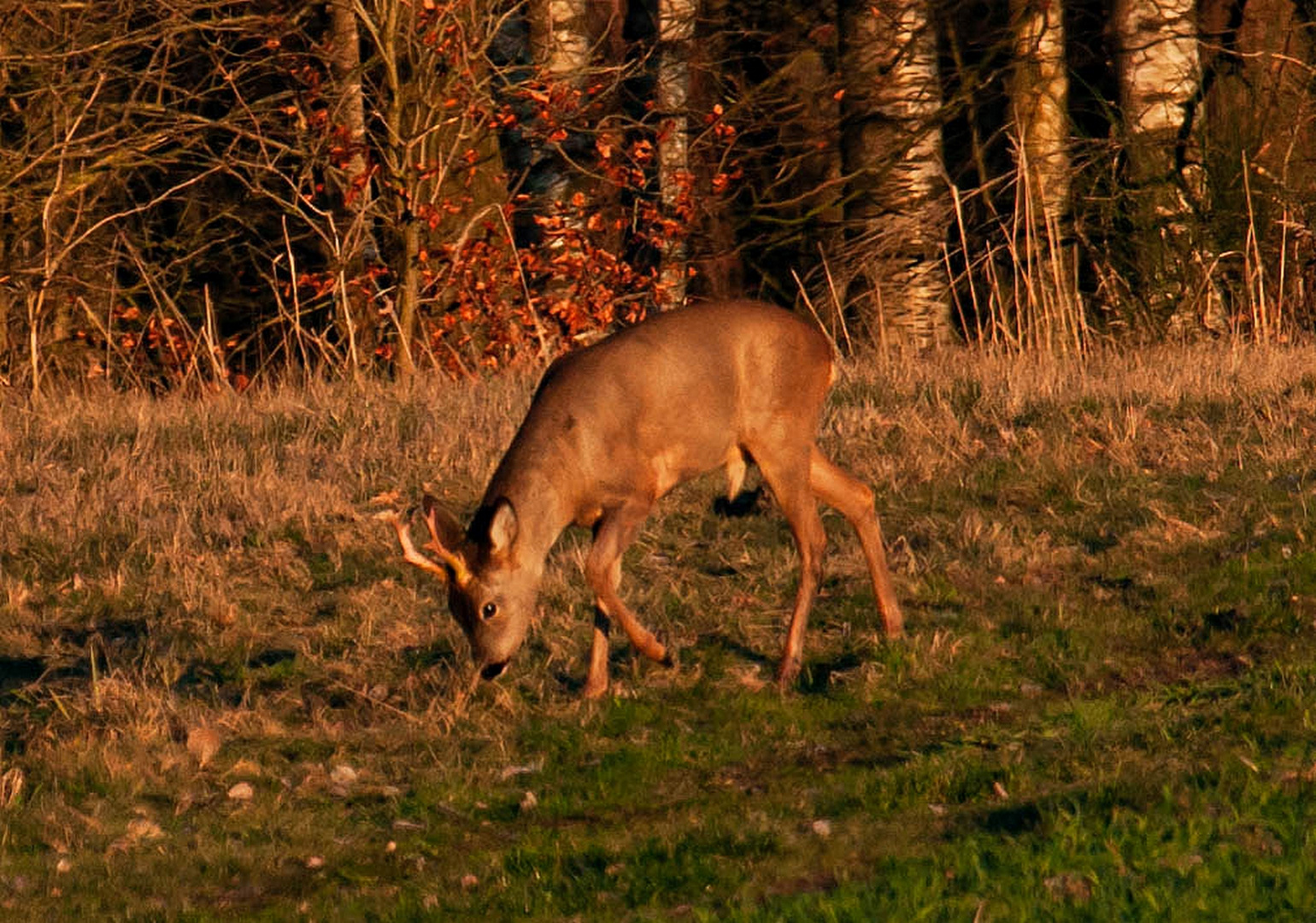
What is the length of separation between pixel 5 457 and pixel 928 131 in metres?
10.2

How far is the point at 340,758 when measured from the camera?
26.5 feet

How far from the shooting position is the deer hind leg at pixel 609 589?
8.63m

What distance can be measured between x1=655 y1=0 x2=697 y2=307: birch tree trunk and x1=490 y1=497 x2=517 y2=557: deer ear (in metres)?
11.5

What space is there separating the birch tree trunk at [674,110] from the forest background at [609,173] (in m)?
0.03

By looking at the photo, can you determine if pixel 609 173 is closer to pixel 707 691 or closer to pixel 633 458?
pixel 633 458

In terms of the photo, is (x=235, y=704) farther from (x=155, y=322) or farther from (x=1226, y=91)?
(x=1226, y=91)

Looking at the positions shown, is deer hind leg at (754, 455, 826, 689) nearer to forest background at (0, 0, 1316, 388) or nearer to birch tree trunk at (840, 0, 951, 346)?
forest background at (0, 0, 1316, 388)

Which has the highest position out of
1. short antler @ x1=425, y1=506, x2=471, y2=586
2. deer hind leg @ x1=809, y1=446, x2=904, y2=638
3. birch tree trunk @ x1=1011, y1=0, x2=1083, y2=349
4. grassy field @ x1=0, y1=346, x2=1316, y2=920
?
birch tree trunk @ x1=1011, y1=0, x2=1083, y2=349

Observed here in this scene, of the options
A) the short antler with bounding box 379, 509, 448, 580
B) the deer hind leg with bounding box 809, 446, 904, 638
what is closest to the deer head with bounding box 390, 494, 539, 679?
the short antler with bounding box 379, 509, 448, 580

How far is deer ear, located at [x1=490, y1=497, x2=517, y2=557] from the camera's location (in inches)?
335

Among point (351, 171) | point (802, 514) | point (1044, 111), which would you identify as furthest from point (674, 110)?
point (802, 514)

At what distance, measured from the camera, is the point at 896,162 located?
20.3m

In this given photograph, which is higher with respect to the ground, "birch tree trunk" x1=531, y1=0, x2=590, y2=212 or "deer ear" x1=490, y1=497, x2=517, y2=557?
"birch tree trunk" x1=531, y1=0, x2=590, y2=212

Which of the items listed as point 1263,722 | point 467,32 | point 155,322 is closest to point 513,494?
point 1263,722
